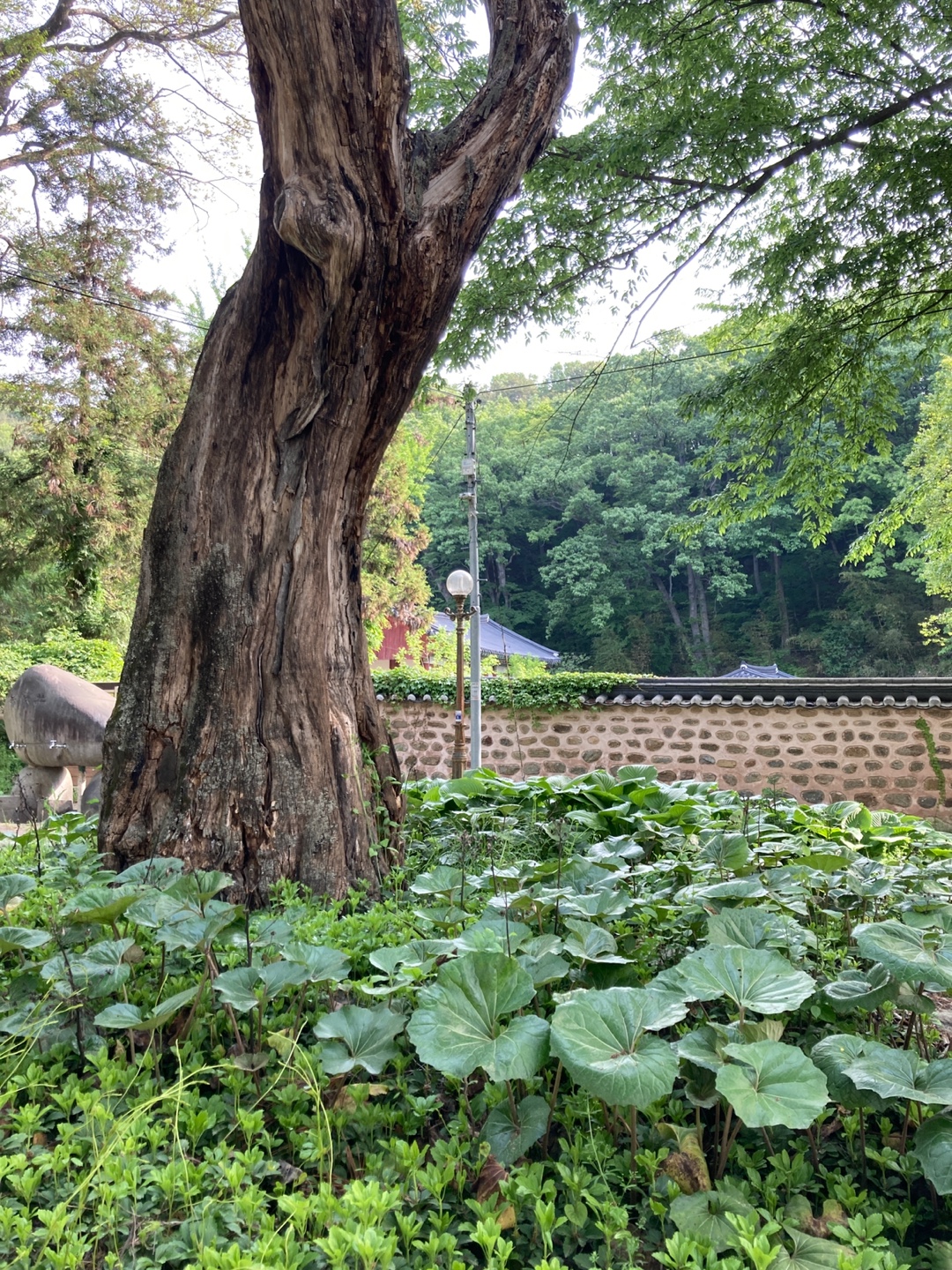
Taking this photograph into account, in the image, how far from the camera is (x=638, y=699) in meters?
8.78

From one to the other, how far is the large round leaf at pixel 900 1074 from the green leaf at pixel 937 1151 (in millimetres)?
30

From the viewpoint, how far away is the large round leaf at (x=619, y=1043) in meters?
0.91

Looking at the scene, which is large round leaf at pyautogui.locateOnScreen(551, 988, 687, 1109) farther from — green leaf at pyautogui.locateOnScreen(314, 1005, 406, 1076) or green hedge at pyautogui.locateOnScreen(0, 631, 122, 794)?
green hedge at pyautogui.locateOnScreen(0, 631, 122, 794)

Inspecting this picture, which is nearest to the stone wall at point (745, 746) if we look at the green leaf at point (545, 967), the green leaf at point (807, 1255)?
the green leaf at point (545, 967)

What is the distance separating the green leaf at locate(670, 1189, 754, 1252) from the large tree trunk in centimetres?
127

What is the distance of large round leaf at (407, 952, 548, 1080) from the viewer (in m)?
1.00

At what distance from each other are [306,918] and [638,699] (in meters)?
7.41

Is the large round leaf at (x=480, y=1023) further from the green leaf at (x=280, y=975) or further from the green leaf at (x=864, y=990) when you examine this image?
the green leaf at (x=864, y=990)

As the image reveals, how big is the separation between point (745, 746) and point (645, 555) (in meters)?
18.6

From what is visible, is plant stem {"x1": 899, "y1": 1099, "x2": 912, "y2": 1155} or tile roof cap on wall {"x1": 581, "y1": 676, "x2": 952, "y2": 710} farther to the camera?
tile roof cap on wall {"x1": 581, "y1": 676, "x2": 952, "y2": 710}

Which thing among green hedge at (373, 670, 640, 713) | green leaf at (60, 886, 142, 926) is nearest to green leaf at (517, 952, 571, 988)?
green leaf at (60, 886, 142, 926)

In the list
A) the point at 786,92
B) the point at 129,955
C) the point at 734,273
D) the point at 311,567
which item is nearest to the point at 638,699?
the point at 734,273

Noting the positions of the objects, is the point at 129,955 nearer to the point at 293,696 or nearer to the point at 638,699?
the point at 293,696

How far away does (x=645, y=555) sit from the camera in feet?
85.9
